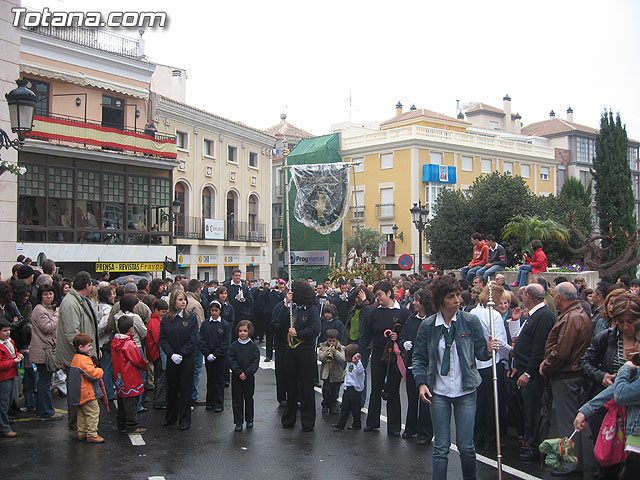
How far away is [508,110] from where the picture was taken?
62.6 metres

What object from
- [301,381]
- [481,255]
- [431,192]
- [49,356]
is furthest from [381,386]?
[431,192]

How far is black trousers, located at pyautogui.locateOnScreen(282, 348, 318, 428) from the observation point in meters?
8.48

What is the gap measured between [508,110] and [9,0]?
55383 mm

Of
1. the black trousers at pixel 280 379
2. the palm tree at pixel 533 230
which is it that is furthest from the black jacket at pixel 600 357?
the palm tree at pixel 533 230

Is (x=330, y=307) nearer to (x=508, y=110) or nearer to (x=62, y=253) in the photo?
(x=62, y=253)

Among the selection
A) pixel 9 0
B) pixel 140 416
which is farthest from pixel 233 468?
pixel 9 0

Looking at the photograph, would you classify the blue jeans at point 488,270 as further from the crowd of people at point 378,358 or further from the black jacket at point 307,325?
the black jacket at point 307,325

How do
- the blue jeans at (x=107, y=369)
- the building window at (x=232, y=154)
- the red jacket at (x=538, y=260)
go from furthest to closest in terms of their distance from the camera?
the building window at (x=232, y=154), the red jacket at (x=538, y=260), the blue jeans at (x=107, y=369)

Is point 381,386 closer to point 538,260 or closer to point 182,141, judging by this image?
point 538,260

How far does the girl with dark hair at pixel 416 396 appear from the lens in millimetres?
7965

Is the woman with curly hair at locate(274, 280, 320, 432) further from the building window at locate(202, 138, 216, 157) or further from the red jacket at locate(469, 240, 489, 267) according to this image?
the building window at locate(202, 138, 216, 157)

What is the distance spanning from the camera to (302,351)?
8.68m

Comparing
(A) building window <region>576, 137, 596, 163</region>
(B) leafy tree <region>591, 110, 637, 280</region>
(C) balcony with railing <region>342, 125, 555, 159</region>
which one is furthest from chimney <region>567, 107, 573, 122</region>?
(B) leafy tree <region>591, 110, 637, 280</region>

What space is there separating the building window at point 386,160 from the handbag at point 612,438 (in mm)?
42125
